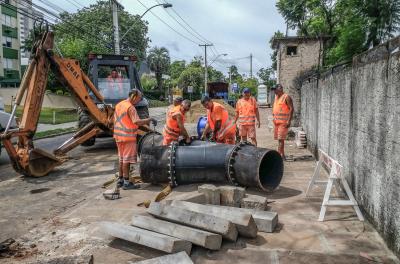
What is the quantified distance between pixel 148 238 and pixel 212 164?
259cm

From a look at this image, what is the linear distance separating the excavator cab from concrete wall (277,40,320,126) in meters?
7.80

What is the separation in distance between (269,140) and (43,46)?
8077 mm

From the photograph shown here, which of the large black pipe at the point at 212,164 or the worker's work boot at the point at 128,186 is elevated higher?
the large black pipe at the point at 212,164

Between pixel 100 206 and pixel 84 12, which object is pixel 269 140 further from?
pixel 84 12

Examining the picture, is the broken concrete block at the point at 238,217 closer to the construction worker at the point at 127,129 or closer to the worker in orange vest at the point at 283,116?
the construction worker at the point at 127,129

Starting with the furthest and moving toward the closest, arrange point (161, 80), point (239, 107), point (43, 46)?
point (161, 80) < point (239, 107) < point (43, 46)

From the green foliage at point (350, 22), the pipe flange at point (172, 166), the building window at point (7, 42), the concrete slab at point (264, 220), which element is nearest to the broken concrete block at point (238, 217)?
the concrete slab at point (264, 220)

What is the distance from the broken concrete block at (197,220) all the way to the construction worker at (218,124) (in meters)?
3.19

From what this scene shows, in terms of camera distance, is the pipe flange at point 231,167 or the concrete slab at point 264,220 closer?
the concrete slab at point 264,220

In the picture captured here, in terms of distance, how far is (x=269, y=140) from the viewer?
46.0ft

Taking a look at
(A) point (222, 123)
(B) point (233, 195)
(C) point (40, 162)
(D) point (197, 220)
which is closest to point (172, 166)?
(B) point (233, 195)

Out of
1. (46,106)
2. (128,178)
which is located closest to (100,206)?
(128,178)

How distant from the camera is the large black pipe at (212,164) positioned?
6516mm

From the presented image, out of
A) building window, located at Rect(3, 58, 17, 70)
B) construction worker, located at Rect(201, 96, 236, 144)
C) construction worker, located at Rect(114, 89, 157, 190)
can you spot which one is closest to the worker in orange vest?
construction worker, located at Rect(201, 96, 236, 144)
